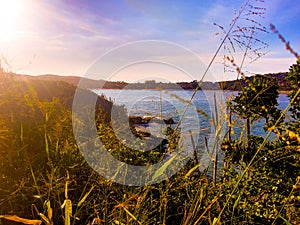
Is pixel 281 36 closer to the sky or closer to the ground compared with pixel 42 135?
closer to the sky

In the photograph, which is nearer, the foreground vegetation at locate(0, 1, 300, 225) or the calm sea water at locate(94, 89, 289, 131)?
the calm sea water at locate(94, 89, 289, 131)

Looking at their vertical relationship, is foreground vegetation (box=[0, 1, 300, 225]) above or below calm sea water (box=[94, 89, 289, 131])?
below

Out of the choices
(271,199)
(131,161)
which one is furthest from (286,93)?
(131,161)

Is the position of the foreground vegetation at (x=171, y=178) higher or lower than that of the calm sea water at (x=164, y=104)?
lower

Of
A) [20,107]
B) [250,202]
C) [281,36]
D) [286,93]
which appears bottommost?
[250,202]

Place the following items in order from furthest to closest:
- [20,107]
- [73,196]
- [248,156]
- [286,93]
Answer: [20,107] → [286,93] → [248,156] → [73,196]

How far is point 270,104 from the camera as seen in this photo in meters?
3.56

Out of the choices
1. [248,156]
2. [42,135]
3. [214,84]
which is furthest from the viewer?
[42,135]

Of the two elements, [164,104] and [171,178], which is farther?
[171,178]

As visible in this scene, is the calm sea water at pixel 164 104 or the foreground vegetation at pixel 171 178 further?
the foreground vegetation at pixel 171 178

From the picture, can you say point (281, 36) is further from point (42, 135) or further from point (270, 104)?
point (42, 135)

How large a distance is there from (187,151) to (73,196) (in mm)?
1485

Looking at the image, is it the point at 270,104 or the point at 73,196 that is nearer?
the point at 73,196

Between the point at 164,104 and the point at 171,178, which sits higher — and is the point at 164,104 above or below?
above
